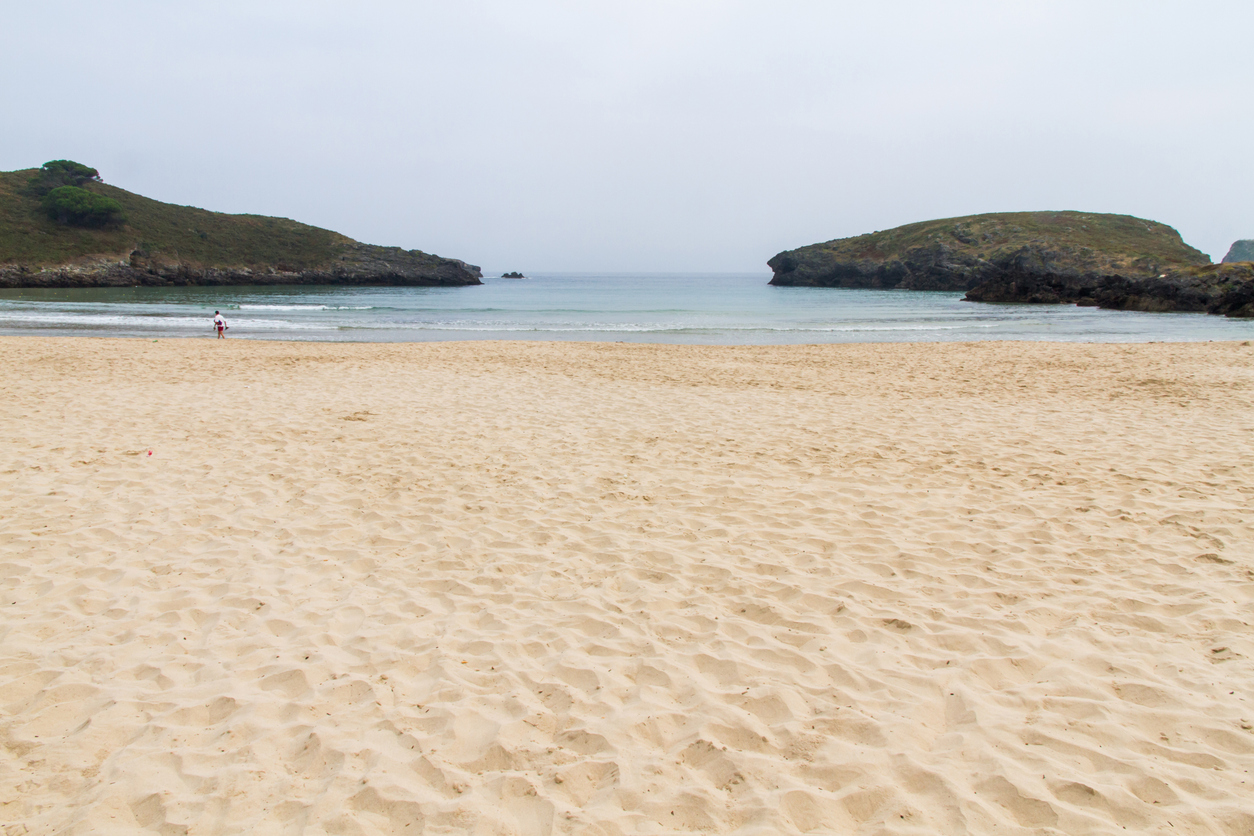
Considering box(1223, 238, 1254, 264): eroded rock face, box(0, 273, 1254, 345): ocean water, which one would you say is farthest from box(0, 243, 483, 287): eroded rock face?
box(1223, 238, 1254, 264): eroded rock face

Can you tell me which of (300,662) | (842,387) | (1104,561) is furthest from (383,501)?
(842,387)

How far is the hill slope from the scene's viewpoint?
6456 centimetres

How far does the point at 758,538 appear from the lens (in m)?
5.62

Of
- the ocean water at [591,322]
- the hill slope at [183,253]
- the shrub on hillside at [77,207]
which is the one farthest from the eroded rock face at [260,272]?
the ocean water at [591,322]

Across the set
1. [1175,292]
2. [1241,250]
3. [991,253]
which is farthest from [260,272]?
[1241,250]

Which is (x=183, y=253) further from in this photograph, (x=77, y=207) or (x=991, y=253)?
(x=991, y=253)

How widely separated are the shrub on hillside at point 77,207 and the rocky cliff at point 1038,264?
88.4m

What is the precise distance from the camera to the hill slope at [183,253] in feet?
212

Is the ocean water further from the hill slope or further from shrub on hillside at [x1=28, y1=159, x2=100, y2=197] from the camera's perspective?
shrub on hillside at [x1=28, y1=159, x2=100, y2=197]

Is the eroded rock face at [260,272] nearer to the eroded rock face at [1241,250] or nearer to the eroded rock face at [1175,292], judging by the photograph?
the eroded rock face at [1175,292]

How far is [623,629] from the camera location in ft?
13.9

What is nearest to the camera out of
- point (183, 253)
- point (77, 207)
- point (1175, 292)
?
point (1175, 292)

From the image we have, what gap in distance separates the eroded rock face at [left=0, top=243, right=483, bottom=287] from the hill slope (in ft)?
0.29

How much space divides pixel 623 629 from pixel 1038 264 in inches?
2771
